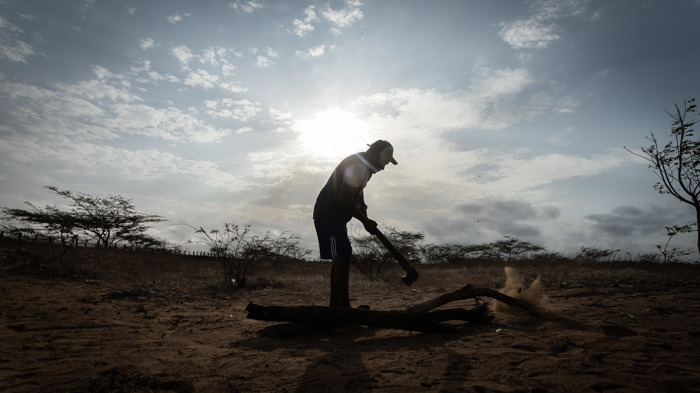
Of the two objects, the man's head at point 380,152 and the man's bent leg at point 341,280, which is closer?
the man's bent leg at point 341,280

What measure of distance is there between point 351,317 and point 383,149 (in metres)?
1.78

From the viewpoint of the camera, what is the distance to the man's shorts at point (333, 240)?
3.62 metres

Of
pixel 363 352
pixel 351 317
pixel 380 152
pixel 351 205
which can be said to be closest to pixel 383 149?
pixel 380 152

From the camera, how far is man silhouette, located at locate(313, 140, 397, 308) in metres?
3.57

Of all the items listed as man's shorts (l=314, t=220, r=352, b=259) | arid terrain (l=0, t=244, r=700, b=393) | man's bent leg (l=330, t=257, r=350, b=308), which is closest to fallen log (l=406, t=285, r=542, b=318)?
arid terrain (l=0, t=244, r=700, b=393)

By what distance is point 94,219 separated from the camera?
61.6 ft

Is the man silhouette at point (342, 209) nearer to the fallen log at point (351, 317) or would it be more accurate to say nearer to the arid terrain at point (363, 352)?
the fallen log at point (351, 317)

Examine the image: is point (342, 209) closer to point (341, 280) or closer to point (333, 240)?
point (333, 240)

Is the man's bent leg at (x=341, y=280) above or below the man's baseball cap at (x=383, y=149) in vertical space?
below

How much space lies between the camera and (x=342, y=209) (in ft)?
12.2

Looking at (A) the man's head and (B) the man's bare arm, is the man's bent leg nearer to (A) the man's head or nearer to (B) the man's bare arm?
(B) the man's bare arm

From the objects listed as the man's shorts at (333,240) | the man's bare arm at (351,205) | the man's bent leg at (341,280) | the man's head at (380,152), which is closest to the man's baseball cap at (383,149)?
the man's head at (380,152)

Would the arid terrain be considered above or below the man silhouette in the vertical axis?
below

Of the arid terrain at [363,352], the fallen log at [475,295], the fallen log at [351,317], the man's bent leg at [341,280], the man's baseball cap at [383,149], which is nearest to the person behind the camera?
the arid terrain at [363,352]
